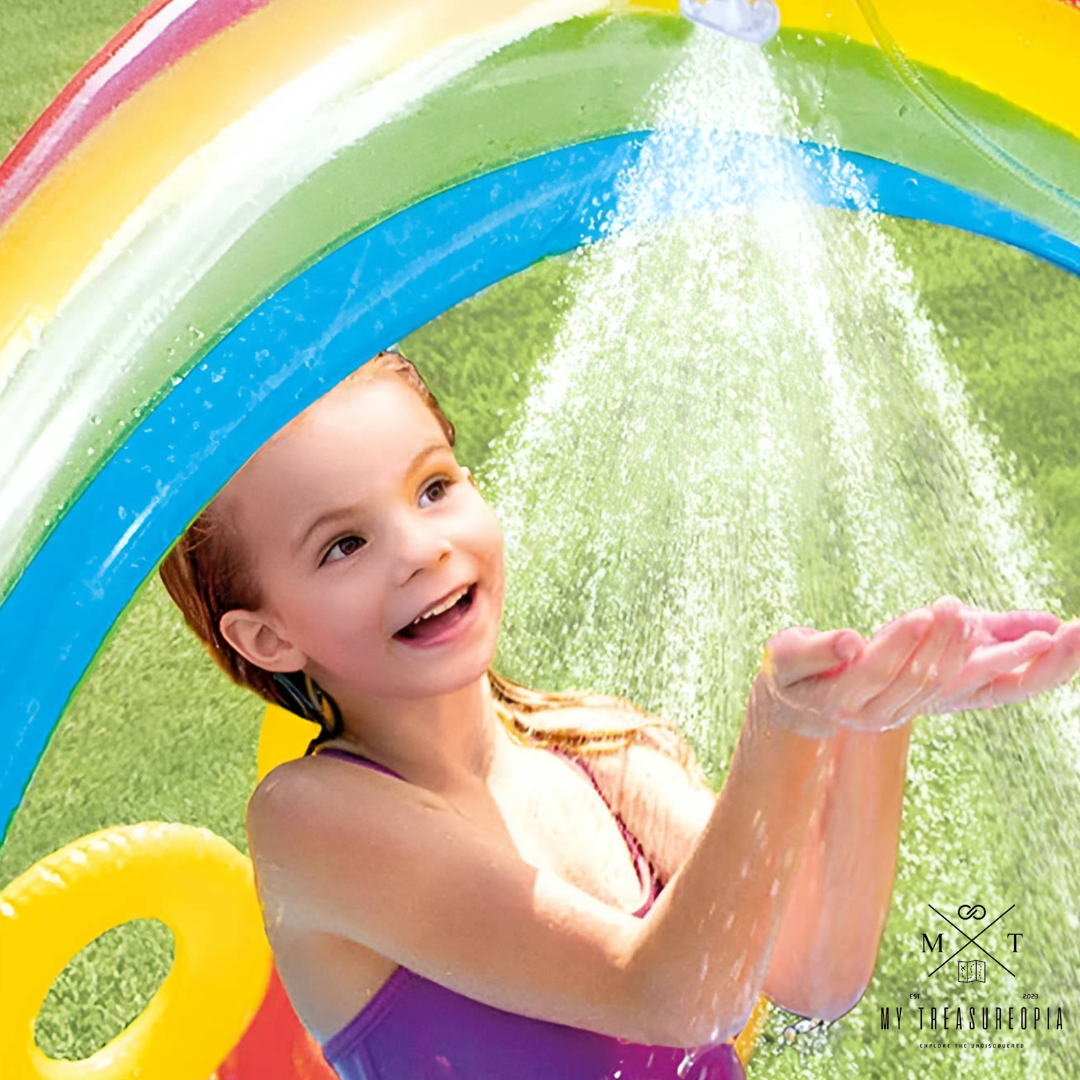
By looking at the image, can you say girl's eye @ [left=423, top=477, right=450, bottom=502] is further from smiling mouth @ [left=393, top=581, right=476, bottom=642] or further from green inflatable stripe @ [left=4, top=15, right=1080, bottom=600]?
green inflatable stripe @ [left=4, top=15, right=1080, bottom=600]

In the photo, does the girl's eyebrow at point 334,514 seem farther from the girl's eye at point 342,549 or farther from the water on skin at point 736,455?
the water on skin at point 736,455

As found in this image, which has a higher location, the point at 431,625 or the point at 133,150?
the point at 133,150

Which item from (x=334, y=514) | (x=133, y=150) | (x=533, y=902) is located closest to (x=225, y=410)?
(x=334, y=514)

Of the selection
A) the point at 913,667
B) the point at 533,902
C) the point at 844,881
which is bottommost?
the point at 844,881

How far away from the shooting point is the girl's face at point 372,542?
133 centimetres

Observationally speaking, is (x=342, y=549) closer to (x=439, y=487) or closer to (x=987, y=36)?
(x=439, y=487)

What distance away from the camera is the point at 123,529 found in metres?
1.27

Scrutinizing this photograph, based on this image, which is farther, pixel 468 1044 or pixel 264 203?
pixel 468 1044

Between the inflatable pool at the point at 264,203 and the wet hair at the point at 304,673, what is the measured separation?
0.09m

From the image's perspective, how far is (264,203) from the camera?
4.27ft

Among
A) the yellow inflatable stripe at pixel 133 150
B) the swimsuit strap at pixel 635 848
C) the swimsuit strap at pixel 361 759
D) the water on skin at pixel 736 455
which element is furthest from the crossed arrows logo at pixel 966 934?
the yellow inflatable stripe at pixel 133 150

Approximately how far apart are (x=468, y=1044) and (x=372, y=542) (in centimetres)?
46

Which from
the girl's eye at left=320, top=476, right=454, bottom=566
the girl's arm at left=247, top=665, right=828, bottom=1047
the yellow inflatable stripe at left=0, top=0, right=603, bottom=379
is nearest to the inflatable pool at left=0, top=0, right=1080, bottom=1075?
the yellow inflatable stripe at left=0, top=0, right=603, bottom=379

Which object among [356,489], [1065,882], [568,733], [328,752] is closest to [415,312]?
[356,489]
